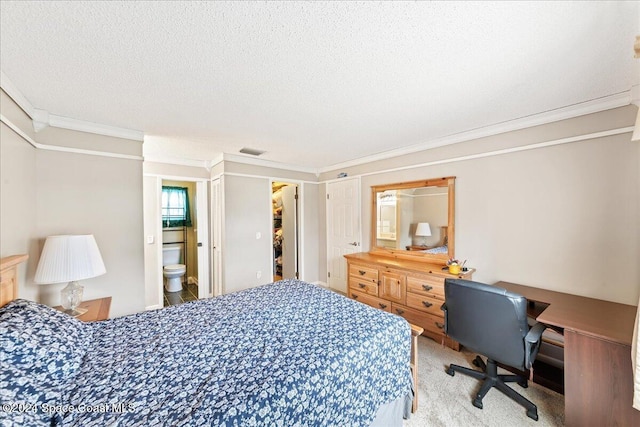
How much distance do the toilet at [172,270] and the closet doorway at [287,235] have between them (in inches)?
71.4

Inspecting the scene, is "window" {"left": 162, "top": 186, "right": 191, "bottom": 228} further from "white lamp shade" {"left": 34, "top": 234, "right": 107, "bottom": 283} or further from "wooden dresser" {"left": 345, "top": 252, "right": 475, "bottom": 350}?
"wooden dresser" {"left": 345, "top": 252, "right": 475, "bottom": 350}

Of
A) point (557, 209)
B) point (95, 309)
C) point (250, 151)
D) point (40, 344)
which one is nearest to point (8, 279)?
point (95, 309)

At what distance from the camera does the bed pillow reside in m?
1.02

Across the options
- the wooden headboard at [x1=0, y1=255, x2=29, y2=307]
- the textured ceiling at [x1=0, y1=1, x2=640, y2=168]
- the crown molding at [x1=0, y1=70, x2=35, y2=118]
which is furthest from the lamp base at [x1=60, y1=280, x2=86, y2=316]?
the textured ceiling at [x1=0, y1=1, x2=640, y2=168]

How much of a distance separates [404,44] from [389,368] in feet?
6.39

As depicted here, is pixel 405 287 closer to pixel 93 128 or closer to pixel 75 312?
pixel 75 312

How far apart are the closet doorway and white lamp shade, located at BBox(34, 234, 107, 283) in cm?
273

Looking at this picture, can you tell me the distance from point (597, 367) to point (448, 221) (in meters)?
1.71

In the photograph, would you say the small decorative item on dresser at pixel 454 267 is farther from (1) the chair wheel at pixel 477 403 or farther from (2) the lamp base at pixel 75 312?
(2) the lamp base at pixel 75 312

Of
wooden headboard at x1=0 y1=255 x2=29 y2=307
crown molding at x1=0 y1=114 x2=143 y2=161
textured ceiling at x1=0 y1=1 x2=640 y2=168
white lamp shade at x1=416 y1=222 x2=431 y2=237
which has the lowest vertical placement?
wooden headboard at x1=0 y1=255 x2=29 y2=307

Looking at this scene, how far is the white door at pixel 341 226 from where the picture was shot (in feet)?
13.6

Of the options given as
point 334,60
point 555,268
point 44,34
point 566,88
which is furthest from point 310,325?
point 566,88

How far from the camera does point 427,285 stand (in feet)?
8.75

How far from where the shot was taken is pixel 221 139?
298cm
